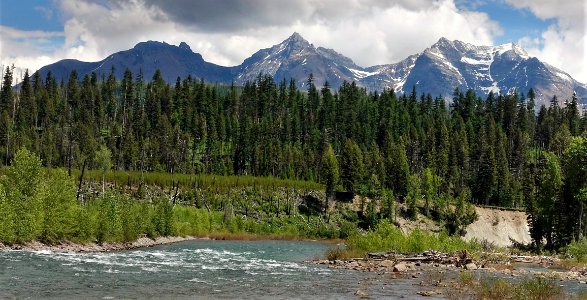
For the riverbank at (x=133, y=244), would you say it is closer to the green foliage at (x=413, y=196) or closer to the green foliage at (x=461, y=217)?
the green foliage at (x=413, y=196)

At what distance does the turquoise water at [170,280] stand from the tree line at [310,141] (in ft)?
253

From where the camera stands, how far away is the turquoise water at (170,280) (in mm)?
31875

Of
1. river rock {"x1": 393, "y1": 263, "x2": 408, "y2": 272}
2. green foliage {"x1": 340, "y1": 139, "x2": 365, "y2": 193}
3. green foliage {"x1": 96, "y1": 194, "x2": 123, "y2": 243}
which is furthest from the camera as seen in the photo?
green foliage {"x1": 340, "y1": 139, "x2": 365, "y2": 193}

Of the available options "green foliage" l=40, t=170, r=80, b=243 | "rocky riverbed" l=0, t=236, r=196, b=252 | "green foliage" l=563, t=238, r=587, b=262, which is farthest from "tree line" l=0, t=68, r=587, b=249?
"green foliage" l=40, t=170, r=80, b=243

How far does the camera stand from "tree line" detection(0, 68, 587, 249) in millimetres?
138500

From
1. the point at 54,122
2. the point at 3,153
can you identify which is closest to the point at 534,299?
the point at 3,153

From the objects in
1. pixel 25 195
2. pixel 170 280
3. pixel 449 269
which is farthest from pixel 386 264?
pixel 25 195

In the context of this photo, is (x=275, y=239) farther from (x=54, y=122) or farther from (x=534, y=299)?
(x=54, y=122)

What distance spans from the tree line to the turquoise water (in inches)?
3033

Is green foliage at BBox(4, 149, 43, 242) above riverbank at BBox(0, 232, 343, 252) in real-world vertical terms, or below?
above

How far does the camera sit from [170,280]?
38.2 metres

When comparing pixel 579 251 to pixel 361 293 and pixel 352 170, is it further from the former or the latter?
pixel 352 170

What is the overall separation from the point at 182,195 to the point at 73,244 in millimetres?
60846

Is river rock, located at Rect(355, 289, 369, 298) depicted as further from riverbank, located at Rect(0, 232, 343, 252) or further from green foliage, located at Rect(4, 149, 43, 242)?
green foliage, located at Rect(4, 149, 43, 242)
